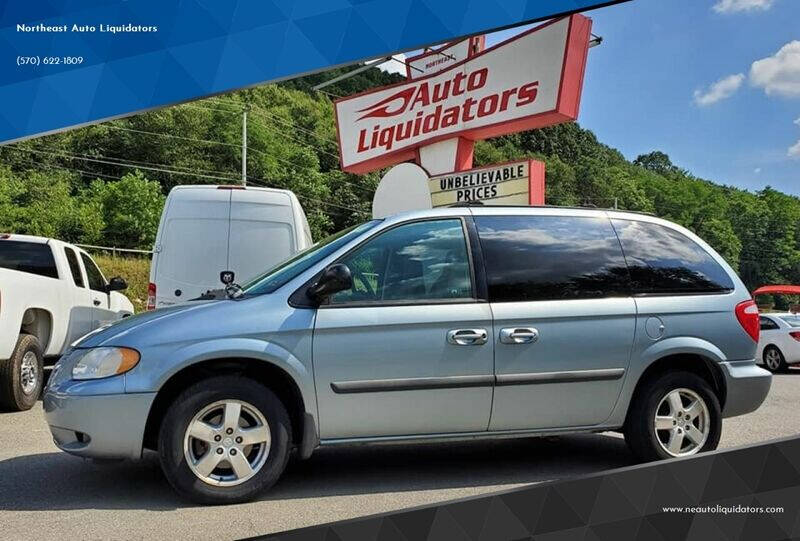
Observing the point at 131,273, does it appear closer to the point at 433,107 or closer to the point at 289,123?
the point at 433,107

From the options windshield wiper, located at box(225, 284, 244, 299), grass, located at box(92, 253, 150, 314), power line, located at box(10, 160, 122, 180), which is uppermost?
power line, located at box(10, 160, 122, 180)

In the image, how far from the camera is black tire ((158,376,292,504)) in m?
4.22

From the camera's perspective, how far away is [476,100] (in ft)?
53.4

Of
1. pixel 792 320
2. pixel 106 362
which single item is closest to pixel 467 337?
pixel 106 362

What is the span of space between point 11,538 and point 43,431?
3.30 m

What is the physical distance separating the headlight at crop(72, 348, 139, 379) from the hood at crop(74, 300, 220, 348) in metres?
0.06

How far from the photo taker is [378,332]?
4.54 metres

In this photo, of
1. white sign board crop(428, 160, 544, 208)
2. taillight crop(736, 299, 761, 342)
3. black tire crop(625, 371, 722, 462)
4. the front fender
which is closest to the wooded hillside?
white sign board crop(428, 160, 544, 208)

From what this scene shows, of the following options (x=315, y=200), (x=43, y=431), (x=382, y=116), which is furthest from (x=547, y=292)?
(x=315, y=200)

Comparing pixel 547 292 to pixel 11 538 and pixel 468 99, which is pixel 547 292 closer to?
pixel 11 538

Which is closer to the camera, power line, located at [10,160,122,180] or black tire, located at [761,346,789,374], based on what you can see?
black tire, located at [761,346,789,374]

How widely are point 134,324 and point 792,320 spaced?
15.4 m

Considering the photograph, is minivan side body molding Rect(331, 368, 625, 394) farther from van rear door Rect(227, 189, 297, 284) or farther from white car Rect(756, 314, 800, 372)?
white car Rect(756, 314, 800, 372)

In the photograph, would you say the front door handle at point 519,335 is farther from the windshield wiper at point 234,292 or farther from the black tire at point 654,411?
the windshield wiper at point 234,292
